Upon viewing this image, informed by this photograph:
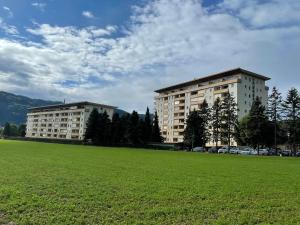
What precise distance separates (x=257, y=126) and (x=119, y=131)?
47988 millimetres

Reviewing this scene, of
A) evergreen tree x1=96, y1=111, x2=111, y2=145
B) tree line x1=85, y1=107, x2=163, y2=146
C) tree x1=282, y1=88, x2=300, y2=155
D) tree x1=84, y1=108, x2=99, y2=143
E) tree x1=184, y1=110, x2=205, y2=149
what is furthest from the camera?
tree x1=84, y1=108, x2=99, y2=143

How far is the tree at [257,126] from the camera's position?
7431 cm

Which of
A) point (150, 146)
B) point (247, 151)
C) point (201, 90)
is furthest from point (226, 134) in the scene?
point (201, 90)

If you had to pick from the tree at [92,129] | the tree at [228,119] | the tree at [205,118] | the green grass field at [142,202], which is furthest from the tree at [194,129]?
the green grass field at [142,202]

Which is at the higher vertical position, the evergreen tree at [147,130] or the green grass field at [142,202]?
the evergreen tree at [147,130]

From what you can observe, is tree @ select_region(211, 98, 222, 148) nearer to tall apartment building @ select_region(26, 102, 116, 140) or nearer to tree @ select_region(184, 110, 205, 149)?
tree @ select_region(184, 110, 205, 149)

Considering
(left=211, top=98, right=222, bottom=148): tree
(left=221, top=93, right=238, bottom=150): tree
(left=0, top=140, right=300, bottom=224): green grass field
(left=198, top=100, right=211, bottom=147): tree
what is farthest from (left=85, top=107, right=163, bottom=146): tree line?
(left=0, top=140, right=300, bottom=224): green grass field

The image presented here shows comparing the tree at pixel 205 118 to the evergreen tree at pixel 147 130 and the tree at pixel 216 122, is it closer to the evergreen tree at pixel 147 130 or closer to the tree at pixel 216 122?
the tree at pixel 216 122

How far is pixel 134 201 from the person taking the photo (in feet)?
37.0

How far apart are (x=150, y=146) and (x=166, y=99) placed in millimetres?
46172

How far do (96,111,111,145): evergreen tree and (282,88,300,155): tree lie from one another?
55.7 m

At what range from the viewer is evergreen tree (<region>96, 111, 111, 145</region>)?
10744 cm

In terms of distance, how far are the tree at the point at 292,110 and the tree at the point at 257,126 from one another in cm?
504

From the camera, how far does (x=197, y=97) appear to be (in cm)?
12444
